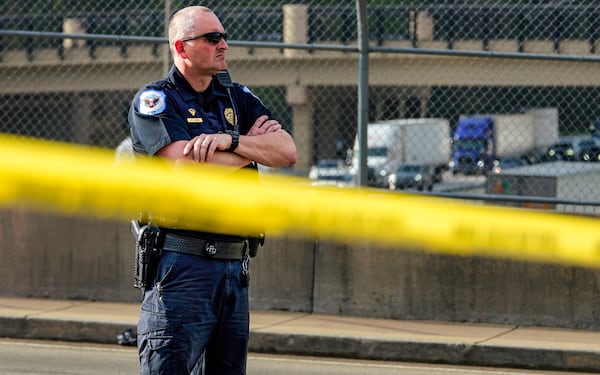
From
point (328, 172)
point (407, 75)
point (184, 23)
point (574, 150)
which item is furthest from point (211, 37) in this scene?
point (328, 172)

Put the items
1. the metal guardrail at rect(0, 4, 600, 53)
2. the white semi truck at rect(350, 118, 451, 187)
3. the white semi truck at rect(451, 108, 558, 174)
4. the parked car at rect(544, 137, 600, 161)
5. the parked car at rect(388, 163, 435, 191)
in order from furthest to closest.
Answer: the parked car at rect(388, 163, 435, 191) → the white semi truck at rect(350, 118, 451, 187) → the white semi truck at rect(451, 108, 558, 174) → the metal guardrail at rect(0, 4, 600, 53) → the parked car at rect(544, 137, 600, 161)

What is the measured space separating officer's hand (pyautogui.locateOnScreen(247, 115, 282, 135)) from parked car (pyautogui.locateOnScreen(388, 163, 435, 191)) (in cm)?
864

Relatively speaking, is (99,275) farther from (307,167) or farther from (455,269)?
(307,167)

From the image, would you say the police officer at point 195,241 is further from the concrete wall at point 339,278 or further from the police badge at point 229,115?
the concrete wall at point 339,278

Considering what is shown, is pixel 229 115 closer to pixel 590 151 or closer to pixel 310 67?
pixel 590 151

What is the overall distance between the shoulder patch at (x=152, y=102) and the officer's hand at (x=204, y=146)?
163 mm

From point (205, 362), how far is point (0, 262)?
22.6 ft

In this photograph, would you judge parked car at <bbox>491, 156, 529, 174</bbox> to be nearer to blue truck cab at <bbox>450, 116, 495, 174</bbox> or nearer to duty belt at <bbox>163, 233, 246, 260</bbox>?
blue truck cab at <bbox>450, 116, 495, 174</bbox>

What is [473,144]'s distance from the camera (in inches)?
519

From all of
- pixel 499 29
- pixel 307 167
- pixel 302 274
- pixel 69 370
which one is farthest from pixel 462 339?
pixel 307 167

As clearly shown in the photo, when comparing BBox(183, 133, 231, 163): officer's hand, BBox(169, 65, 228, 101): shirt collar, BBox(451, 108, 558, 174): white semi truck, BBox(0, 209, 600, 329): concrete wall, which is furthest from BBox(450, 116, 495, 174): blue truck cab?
BBox(183, 133, 231, 163): officer's hand

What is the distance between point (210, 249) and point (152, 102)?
564 millimetres

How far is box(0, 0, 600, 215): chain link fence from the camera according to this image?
10992 mm

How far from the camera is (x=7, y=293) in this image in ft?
35.8
